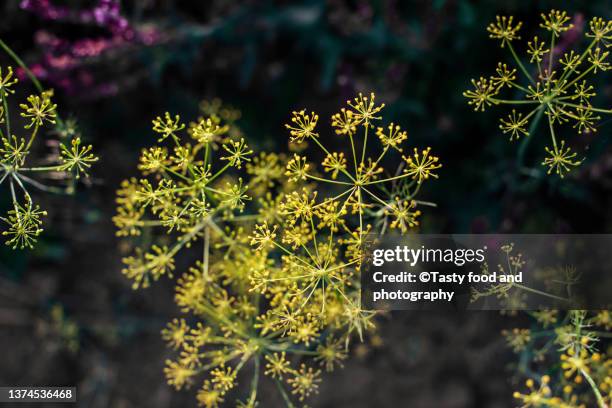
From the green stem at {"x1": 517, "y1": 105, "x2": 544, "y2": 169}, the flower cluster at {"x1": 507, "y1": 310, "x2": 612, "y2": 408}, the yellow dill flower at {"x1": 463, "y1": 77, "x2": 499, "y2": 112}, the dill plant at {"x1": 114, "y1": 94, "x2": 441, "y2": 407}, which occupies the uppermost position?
the yellow dill flower at {"x1": 463, "y1": 77, "x2": 499, "y2": 112}

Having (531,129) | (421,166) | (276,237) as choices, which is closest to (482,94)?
(531,129)

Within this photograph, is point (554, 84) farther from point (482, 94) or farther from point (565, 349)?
point (565, 349)

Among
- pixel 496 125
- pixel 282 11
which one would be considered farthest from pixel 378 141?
pixel 282 11

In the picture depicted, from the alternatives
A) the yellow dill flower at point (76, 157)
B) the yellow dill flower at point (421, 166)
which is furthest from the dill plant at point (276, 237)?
the yellow dill flower at point (76, 157)

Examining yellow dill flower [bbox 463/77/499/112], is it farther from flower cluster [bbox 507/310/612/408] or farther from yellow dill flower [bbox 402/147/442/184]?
flower cluster [bbox 507/310/612/408]

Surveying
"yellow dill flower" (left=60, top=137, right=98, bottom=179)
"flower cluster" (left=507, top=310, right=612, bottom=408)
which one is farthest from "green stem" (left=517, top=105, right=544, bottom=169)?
"yellow dill flower" (left=60, top=137, right=98, bottom=179)

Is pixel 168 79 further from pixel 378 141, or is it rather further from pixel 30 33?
pixel 378 141
